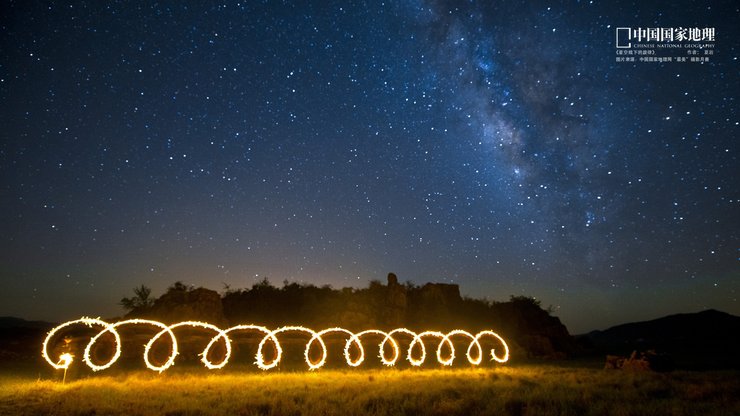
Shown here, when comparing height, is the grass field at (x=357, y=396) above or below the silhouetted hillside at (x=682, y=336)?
above

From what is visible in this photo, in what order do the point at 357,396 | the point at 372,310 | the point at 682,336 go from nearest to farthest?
the point at 357,396 < the point at 372,310 < the point at 682,336

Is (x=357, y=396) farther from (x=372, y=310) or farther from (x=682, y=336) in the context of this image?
(x=682, y=336)

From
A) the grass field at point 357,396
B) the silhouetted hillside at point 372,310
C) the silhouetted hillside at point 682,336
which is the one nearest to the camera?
the grass field at point 357,396

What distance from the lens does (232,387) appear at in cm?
1414

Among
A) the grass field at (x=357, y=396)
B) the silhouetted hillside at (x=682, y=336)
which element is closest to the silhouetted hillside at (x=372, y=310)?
the silhouetted hillside at (x=682, y=336)

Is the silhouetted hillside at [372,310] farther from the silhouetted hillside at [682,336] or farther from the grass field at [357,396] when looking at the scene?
the grass field at [357,396]

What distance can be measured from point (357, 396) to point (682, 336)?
75.8m

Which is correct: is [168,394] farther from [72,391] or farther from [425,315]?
[425,315]

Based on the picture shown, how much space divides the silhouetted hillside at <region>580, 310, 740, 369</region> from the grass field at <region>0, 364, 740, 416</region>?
89.5ft

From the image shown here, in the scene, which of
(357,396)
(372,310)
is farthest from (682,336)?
(357,396)

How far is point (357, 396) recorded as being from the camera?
1220 centimetres

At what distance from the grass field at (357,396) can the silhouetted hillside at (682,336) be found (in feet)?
89.5

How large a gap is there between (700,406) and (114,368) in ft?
78.4

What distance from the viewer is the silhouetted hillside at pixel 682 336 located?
44.0 meters
